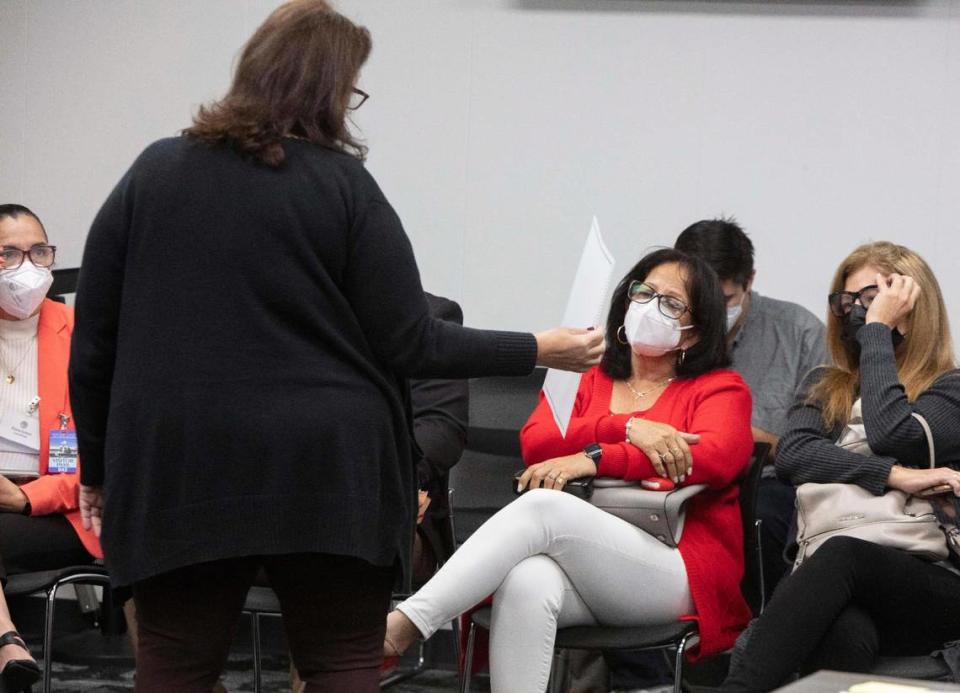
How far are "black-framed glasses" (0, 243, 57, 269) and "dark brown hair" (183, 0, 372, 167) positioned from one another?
1894 mm

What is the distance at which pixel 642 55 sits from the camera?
4504 mm

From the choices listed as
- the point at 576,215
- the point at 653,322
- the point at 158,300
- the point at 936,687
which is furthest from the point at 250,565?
the point at 576,215

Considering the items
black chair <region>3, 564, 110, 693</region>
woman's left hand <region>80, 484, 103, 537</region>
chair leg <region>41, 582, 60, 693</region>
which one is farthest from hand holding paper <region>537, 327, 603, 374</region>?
chair leg <region>41, 582, 60, 693</region>

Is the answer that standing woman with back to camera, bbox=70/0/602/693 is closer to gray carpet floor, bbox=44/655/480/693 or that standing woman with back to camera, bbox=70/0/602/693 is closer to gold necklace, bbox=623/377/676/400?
gold necklace, bbox=623/377/676/400

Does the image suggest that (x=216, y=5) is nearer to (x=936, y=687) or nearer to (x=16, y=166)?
(x=16, y=166)

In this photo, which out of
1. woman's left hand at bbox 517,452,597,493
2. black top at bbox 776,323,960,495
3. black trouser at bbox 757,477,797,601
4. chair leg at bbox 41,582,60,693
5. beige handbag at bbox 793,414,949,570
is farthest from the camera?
black trouser at bbox 757,477,797,601

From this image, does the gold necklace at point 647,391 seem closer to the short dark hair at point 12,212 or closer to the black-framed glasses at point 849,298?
the black-framed glasses at point 849,298

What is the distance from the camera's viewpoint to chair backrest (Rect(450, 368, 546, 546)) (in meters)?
3.83

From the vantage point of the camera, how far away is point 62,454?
140 inches

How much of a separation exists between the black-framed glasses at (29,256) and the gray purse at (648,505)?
1.74 metres

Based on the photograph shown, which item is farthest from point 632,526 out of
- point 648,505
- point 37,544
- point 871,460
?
point 37,544

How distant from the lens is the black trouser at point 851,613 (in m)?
2.72

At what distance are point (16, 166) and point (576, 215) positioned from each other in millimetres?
2203

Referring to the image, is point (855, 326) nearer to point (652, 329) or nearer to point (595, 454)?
point (652, 329)
